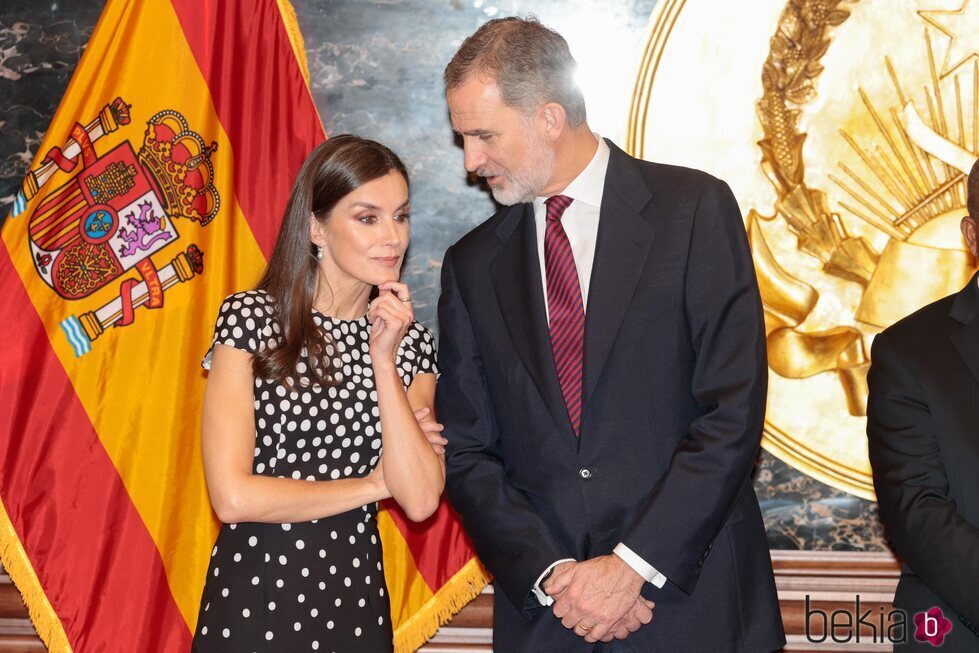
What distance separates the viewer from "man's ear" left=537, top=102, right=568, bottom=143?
8.39 feet

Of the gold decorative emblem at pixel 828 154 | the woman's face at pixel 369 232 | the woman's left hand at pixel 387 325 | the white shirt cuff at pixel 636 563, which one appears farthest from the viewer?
the gold decorative emblem at pixel 828 154

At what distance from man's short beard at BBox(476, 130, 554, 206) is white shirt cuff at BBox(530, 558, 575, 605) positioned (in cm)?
89

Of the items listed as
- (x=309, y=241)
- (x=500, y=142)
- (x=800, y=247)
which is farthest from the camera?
(x=800, y=247)

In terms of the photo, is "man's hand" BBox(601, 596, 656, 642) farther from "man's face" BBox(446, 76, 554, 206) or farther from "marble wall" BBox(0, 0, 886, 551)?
"marble wall" BBox(0, 0, 886, 551)

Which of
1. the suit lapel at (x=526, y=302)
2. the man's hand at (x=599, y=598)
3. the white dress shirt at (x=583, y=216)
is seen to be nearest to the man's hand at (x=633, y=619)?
the man's hand at (x=599, y=598)

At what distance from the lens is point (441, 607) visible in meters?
3.58

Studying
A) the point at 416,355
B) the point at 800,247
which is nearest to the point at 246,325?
the point at 416,355

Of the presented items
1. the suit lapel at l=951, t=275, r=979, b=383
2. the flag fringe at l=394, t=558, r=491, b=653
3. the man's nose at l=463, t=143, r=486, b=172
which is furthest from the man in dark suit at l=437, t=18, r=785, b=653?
the flag fringe at l=394, t=558, r=491, b=653

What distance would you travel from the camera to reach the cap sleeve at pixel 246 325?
8.08 feet

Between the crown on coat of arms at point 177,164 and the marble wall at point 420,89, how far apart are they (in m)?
0.53

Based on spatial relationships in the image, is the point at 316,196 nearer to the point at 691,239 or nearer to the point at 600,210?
the point at 600,210

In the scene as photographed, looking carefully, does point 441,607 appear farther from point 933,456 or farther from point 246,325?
point 933,456

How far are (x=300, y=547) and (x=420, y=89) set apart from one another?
193cm

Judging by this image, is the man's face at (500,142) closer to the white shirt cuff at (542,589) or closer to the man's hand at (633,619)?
the white shirt cuff at (542,589)
